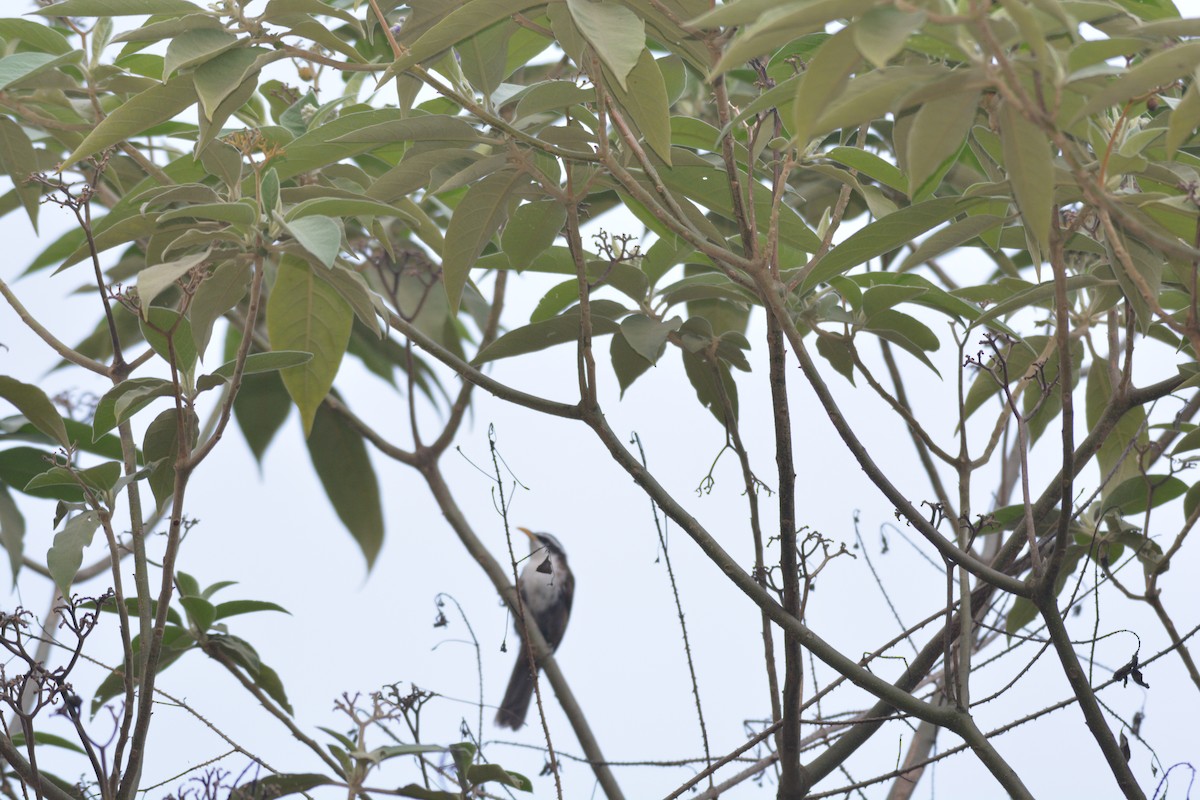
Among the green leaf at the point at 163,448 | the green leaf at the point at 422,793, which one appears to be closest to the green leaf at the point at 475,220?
the green leaf at the point at 163,448

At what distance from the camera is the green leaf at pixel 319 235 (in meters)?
0.74

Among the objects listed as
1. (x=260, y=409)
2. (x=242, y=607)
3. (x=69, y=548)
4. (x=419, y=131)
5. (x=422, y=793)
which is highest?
(x=260, y=409)

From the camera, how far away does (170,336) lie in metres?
0.90

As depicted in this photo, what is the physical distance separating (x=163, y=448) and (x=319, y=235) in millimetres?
347

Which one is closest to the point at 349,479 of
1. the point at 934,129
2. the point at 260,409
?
the point at 260,409

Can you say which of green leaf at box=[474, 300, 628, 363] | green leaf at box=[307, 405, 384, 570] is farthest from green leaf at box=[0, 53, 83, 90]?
green leaf at box=[307, 405, 384, 570]

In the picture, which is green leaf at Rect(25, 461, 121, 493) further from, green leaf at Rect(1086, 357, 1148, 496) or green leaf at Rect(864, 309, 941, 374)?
green leaf at Rect(1086, 357, 1148, 496)

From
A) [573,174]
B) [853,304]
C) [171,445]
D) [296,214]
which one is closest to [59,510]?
[171,445]

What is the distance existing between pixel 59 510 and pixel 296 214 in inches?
14.4

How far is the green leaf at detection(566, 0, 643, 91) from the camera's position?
0.69m

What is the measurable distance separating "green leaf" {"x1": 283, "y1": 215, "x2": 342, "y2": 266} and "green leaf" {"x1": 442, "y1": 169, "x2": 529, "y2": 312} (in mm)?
169

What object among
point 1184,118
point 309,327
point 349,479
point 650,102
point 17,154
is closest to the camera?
point 1184,118

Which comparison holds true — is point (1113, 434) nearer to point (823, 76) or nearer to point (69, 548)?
point (823, 76)

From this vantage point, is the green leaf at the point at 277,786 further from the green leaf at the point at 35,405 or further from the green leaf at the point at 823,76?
the green leaf at the point at 823,76
